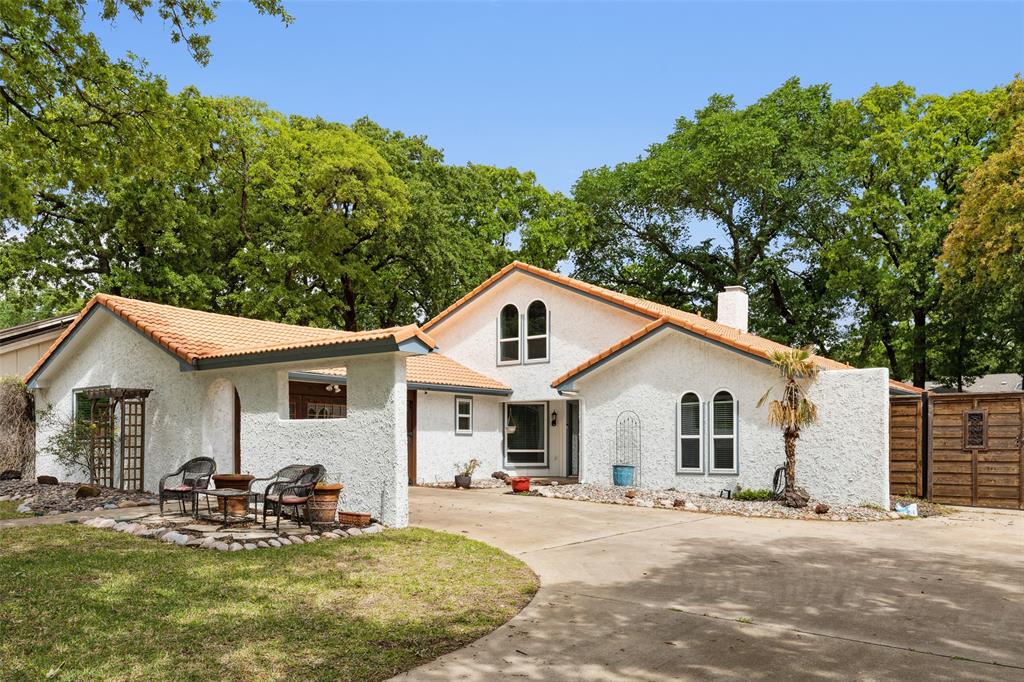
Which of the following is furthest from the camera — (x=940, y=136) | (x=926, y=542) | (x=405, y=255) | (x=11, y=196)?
(x=405, y=255)

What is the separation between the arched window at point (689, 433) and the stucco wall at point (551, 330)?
152 inches

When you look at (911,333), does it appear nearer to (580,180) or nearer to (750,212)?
(750,212)

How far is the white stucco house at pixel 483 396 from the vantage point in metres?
12.4

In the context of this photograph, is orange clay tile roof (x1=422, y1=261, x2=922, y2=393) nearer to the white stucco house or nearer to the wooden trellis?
the white stucco house

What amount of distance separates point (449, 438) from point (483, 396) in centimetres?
192

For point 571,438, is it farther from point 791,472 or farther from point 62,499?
point 62,499

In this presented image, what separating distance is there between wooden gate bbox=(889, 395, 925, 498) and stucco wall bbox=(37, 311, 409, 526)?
10822 mm

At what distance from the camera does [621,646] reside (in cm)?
611

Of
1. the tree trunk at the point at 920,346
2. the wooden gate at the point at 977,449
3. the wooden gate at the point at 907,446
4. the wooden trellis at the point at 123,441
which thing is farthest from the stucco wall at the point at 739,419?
the tree trunk at the point at 920,346

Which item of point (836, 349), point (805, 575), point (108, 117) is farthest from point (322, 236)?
point (805, 575)

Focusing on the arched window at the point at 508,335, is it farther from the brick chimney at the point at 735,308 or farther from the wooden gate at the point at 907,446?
the wooden gate at the point at 907,446

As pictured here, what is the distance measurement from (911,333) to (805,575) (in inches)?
990

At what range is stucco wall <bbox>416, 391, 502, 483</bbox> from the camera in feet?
67.7

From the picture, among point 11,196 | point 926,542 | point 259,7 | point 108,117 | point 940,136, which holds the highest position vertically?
point 940,136
